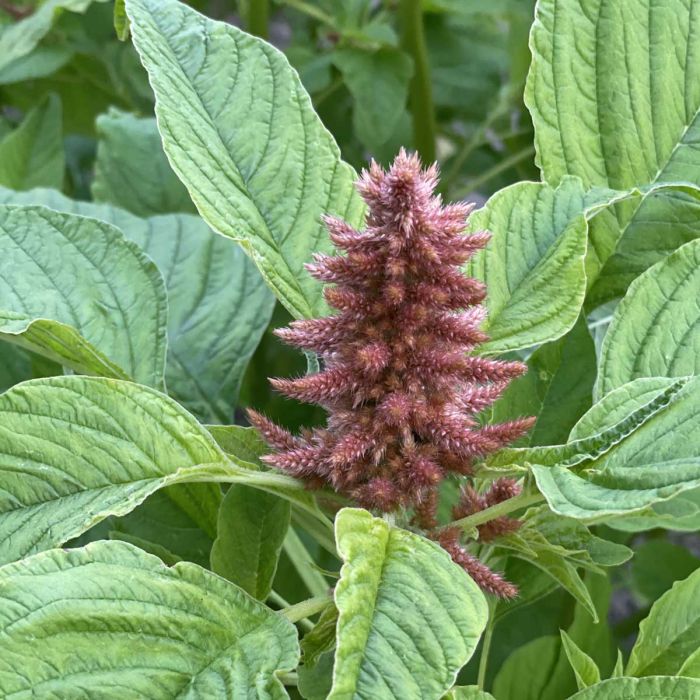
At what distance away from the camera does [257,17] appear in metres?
1.34

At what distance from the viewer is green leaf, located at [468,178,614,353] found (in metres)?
0.71

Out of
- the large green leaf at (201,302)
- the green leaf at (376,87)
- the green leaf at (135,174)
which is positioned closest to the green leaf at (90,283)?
the large green leaf at (201,302)

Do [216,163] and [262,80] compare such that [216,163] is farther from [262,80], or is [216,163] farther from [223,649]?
[223,649]

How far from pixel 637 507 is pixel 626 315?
10.0 inches

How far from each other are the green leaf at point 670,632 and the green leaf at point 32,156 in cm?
84

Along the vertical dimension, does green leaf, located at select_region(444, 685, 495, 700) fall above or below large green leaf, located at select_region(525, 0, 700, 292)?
below

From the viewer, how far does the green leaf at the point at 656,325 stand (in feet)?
2.44

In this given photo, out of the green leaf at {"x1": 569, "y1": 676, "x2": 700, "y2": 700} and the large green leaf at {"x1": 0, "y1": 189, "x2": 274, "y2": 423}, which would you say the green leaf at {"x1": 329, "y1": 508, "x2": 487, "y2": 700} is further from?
the large green leaf at {"x1": 0, "y1": 189, "x2": 274, "y2": 423}

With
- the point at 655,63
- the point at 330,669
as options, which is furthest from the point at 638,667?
the point at 655,63

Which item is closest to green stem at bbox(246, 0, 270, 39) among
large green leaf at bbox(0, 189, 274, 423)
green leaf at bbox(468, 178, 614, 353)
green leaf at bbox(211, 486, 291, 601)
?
large green leaf at bbox(0, 189, 274, 423)

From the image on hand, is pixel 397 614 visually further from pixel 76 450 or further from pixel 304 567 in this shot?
pixel 304 567

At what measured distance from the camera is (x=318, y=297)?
0.77 meters

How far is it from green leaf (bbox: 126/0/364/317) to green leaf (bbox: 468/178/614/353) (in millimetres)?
111

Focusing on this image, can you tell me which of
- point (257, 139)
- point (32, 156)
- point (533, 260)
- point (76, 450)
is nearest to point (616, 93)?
point (533, 260)
